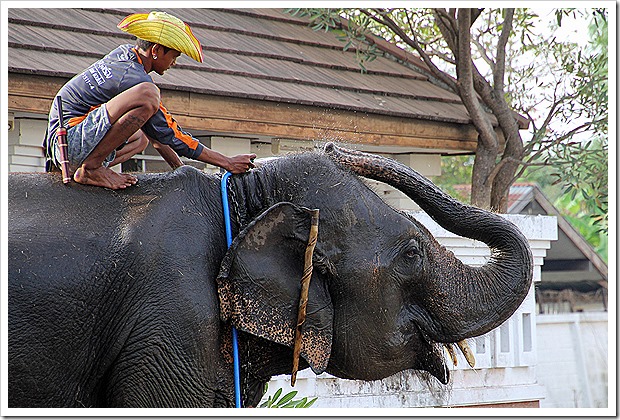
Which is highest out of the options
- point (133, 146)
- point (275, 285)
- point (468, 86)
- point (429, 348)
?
point (468, 86)

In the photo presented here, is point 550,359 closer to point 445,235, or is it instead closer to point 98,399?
point 445,235

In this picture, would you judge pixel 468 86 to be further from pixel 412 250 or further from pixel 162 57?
pixel 162 57

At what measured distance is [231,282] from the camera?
3529 millimetres

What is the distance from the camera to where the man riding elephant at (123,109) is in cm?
353

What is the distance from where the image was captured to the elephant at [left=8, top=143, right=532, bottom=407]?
3.36 meters

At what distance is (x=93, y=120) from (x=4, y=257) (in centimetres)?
56

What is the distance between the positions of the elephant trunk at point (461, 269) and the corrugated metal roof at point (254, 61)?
3263mm

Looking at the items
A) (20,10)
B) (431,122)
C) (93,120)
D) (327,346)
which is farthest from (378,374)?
(431,122)

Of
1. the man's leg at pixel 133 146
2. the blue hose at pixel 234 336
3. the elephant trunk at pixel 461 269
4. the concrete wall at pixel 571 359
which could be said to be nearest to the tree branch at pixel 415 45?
the concrete wall at pixel 571 359

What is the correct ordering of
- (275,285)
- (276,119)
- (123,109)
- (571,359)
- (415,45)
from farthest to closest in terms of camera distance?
1. (571,359)
2. (415,45)
3. (276,119)
4. (275,285)
5. (123,109)

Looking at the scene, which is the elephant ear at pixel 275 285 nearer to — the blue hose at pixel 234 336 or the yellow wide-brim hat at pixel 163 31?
the blue hose at pixel 234 336

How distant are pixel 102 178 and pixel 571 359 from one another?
1112cm

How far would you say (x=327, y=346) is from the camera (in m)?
3.73

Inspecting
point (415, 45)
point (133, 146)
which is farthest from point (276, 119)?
point (133, 146)
